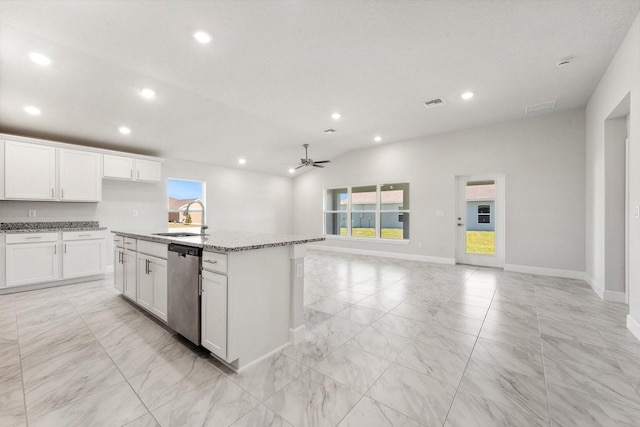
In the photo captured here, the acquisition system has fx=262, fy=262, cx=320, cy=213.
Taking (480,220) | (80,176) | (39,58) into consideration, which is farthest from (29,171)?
(480,220)

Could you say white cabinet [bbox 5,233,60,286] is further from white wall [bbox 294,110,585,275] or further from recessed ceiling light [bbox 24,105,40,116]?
white wall [bbox 294,110,585,275]

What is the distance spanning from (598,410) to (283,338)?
2.11 m

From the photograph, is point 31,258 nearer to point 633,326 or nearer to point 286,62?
point 286,62

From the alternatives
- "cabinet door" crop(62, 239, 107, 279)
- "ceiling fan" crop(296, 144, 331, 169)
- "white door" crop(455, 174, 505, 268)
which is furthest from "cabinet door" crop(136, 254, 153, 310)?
"white door" crop(455, 174, 505, 268)

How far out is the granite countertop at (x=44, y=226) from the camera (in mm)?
3943

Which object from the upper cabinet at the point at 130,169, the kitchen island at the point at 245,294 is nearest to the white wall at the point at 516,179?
the kitchen island at the point at 245,294

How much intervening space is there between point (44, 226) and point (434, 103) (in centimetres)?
697

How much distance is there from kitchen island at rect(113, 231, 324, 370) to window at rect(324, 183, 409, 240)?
5086mm

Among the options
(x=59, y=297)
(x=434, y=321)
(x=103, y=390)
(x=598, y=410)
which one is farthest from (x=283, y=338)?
(x=59, y=297)

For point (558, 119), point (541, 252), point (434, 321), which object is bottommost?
point (434, 321)

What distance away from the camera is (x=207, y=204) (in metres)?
7.00

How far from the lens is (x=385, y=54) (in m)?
3.05

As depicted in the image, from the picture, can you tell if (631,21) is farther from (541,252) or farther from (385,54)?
(541,252)

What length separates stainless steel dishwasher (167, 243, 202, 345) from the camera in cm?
213
